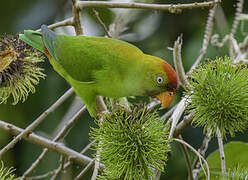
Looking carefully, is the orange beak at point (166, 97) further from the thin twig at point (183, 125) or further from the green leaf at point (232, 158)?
the green leaf at point (232, 158)

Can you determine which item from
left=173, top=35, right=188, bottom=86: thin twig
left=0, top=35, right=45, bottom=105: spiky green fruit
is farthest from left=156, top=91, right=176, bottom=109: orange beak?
left=0, top=35, right=45, bottom=105: spiky green fruit

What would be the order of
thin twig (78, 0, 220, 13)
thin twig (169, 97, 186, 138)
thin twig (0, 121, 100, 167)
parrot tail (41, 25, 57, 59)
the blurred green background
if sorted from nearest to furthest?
1. thin twig (78, 0, 220, 13)
2. thin twig (169, 97, 186, 138)
3. thin twig (0, 121, 100, 167)
4. parrot tail (41, 25, 57, 59)
5. the blurred green background

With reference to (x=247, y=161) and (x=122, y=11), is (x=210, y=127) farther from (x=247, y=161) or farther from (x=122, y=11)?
(x=122, y=11)

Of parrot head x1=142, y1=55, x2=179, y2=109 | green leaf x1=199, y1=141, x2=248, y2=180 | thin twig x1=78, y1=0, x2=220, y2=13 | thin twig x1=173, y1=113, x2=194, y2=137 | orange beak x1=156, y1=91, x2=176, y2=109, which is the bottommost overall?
green leaf x1=199, y1=141, x2=248, y2=180

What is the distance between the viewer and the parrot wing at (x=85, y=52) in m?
1.70

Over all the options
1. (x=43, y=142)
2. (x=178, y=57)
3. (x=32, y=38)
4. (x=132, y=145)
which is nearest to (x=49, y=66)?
(x=32, y=38)

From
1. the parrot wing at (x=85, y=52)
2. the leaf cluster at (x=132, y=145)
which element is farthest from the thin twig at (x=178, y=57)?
the leaf cluster at (x=132, y=145)

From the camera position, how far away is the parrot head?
145 centimetres

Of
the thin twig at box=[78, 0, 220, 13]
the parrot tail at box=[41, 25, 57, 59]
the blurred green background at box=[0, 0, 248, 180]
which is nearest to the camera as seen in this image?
the thin twig at box=[78, 0, 220, 13]

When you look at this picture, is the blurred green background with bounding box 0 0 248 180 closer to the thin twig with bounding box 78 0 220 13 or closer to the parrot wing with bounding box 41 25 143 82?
the parrot wing with bounding box 41 25 143 82

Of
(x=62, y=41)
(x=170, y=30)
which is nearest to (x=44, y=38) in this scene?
(x=62, y=41)

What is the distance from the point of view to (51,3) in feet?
9.59

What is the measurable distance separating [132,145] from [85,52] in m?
0.64

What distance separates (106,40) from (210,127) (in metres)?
0.71
